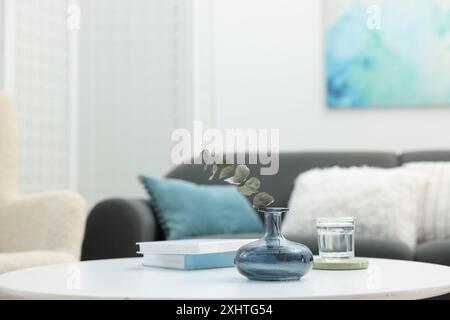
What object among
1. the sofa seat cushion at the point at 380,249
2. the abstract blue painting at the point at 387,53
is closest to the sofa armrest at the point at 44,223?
the sofa seat cushion at the point at 380,249

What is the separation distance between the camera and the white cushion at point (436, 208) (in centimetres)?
260

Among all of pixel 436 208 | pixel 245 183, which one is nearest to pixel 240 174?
pixel 245 183

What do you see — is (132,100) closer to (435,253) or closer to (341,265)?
(435,253)

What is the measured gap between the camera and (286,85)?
140 inches

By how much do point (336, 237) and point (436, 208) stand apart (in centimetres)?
136

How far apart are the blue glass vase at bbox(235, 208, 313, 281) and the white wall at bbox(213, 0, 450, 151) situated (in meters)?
2.29

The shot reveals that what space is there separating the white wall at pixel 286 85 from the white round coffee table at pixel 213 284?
2033mm

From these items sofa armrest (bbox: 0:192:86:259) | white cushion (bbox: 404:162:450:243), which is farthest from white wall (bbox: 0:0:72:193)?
white cushion (bbox: 404:162:450:243)

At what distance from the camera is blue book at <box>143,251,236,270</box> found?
4.44 ft

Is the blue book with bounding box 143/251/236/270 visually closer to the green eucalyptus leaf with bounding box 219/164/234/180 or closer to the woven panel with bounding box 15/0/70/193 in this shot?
the green eucalyptus leaf with bounding box 219/164/234/180

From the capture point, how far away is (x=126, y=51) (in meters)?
3.43

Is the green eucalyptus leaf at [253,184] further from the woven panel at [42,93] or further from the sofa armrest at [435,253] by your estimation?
the woven panel at [42,93]
